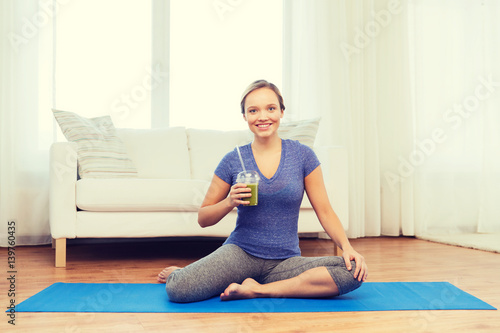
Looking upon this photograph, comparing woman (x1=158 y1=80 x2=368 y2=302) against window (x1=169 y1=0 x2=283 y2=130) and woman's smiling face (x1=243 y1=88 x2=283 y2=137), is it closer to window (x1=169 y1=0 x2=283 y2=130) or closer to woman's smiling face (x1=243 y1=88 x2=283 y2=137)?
woman's smiling face (x1=243 y1=88 x2=283 y2=137)

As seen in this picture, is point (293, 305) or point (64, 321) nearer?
point (64, 321)

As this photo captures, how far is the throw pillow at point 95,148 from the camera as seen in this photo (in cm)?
273

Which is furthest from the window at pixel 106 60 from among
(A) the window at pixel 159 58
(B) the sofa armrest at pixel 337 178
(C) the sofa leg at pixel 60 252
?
(B) the sofa armrest at pixel 337 178

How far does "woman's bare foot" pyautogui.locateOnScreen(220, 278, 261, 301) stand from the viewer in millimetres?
1634

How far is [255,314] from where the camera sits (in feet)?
4.93

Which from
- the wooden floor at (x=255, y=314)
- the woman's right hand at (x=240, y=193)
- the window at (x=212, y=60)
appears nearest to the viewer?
the wooden floor at (x=255, y=314)

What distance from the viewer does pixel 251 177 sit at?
5.08 ft

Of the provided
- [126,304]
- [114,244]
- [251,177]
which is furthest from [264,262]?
[114,244]

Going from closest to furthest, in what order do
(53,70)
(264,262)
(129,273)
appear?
(264,262)
(129,273)
(53,70)

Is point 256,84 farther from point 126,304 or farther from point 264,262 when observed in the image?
point 126,304

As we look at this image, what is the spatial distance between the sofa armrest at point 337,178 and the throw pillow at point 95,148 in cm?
122

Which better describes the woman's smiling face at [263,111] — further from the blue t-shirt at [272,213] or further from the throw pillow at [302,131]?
the throw pillow at [302,131]

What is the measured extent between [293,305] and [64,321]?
73 centimetres

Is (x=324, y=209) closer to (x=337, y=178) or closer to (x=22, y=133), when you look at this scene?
(x=337, y=178)
